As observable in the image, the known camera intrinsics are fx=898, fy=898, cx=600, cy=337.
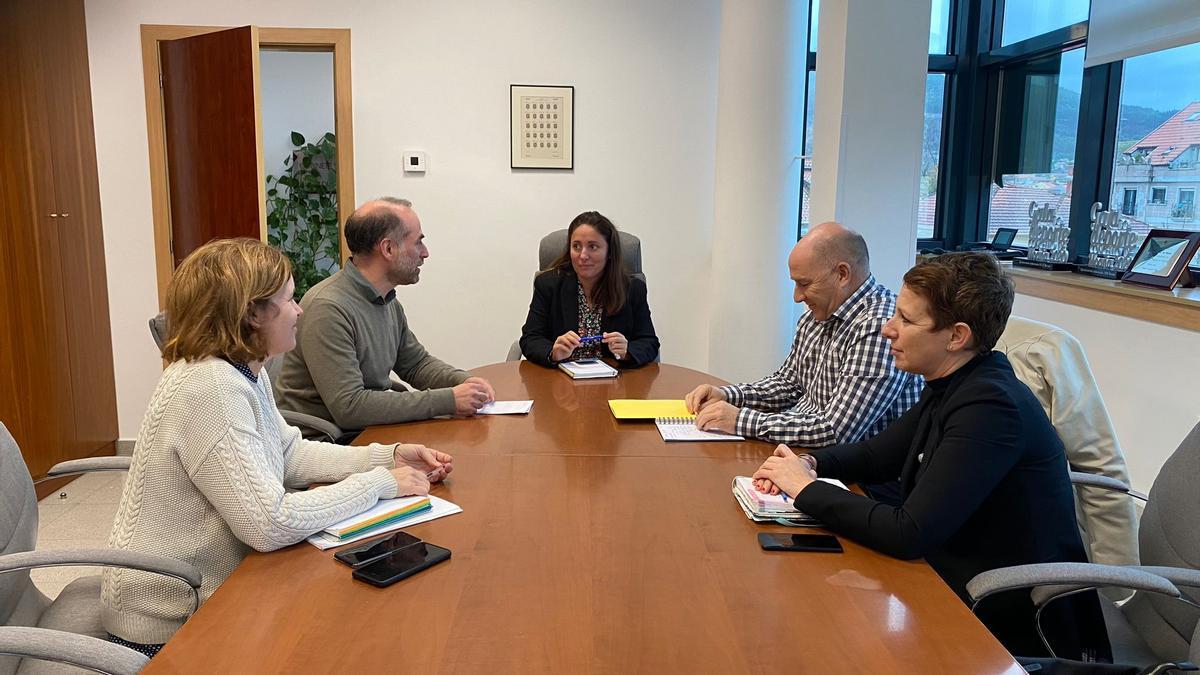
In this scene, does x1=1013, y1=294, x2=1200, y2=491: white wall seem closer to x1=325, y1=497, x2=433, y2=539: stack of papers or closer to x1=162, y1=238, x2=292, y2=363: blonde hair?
x1=325, y1=497, x2=433, y2=539: stack of papers

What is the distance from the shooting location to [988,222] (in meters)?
5.13

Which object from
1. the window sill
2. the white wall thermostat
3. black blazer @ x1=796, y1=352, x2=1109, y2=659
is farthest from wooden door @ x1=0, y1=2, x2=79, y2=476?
the window sill

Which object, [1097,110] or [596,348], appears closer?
[596,348]

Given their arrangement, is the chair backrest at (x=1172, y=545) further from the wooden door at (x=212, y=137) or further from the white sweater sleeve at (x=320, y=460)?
the wooden door at (x=212, y=137)

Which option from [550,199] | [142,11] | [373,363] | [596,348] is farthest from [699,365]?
[142,11]

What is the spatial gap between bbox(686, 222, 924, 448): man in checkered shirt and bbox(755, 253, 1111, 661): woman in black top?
43cm

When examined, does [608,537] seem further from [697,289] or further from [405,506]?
[697,289]

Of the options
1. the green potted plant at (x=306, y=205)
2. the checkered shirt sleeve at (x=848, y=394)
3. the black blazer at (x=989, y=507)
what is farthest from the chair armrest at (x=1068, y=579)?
the green potted plant at (x=306, y=205)

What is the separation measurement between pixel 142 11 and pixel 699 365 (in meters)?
3.39

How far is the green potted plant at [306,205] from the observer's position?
6102 millimetres

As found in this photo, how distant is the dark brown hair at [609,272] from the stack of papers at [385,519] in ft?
5.89

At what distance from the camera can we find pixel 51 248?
4.07m


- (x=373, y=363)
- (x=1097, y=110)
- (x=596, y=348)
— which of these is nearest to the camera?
(x=373, y=363)

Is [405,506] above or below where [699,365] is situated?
above
